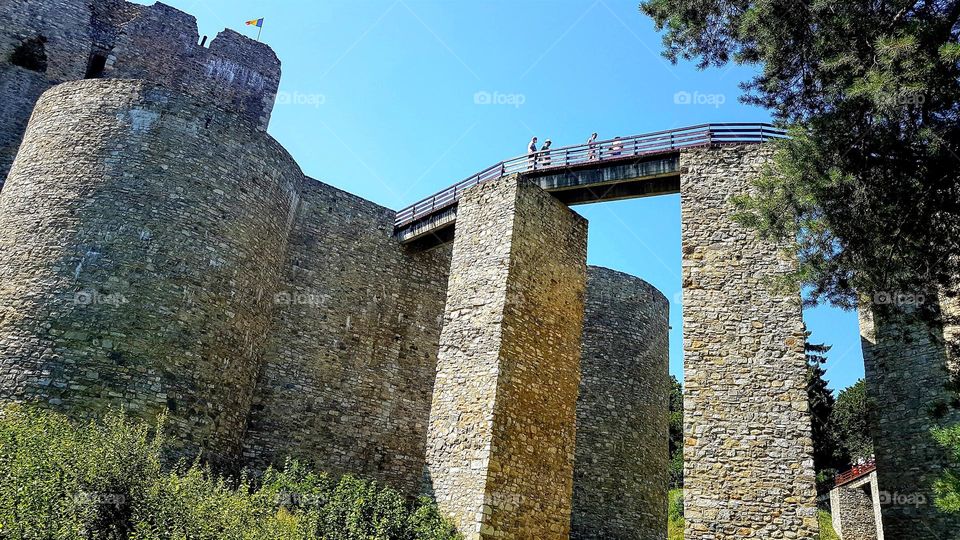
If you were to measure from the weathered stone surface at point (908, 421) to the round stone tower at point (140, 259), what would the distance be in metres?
12.5

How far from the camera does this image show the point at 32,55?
1891cm

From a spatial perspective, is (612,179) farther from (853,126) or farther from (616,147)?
(853,126)

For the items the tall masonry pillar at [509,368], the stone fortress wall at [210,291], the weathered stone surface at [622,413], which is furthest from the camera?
the weathered stone surface at [622,413]

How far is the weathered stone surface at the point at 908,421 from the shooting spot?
12.5 meters

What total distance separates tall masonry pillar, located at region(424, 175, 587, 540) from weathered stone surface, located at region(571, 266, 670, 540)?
5804 millimetres

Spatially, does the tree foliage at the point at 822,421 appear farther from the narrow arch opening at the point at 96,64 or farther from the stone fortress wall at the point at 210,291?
the narrow arch opening at the point at 96,64

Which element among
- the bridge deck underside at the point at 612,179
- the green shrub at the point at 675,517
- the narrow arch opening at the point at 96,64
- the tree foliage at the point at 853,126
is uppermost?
the narrow arch opening at the point at 96,64

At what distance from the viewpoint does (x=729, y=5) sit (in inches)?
352

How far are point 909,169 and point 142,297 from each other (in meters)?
12.7

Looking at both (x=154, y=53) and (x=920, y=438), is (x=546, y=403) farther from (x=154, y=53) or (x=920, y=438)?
(x=154, y=53)

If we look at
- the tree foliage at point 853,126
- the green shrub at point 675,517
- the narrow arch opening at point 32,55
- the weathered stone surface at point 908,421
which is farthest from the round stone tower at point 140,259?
the green shrub at point 675,517

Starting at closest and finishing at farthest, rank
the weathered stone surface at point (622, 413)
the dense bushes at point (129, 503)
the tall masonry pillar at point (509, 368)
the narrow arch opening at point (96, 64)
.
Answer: the dense bushes at point (129, 503)
the tall masonry pillar at point (509, 368)
the weathered stone surface at point (622, 413)
the narrow arch opening at point (96, 64)

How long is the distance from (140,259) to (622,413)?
517 inches

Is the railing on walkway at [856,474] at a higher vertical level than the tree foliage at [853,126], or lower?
lower
